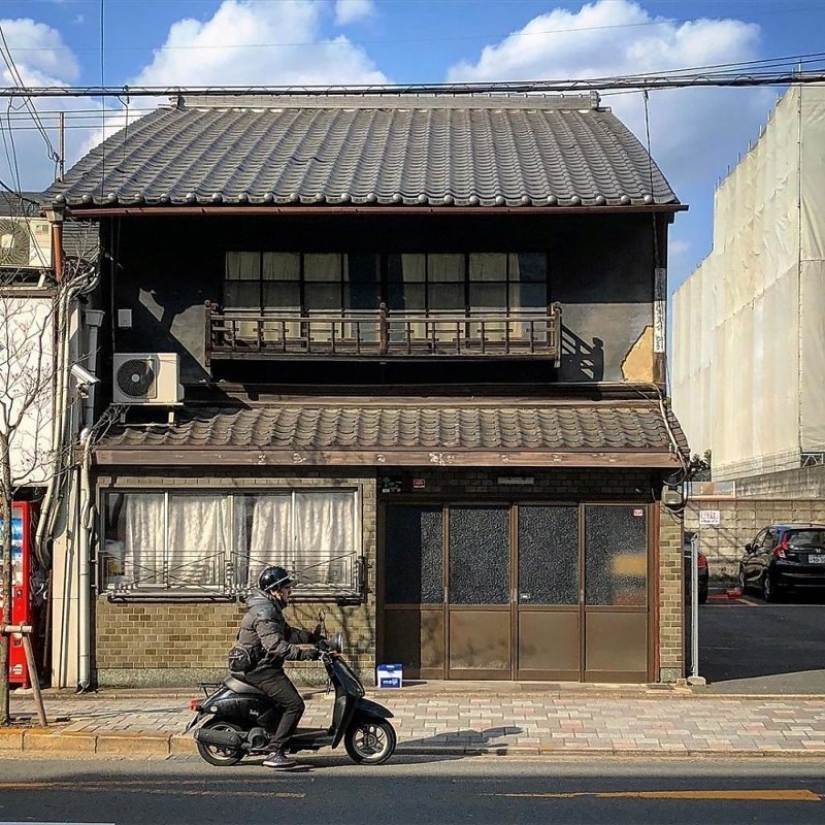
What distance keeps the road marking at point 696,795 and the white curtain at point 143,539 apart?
605 cm

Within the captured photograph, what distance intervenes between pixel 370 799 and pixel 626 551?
19.2 feet

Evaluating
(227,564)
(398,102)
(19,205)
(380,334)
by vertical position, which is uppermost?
(398,102)

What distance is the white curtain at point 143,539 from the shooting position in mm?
12977

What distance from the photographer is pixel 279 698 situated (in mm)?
9148

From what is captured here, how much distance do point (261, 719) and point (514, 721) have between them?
119 inches

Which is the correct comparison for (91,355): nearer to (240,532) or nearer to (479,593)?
(240,532)

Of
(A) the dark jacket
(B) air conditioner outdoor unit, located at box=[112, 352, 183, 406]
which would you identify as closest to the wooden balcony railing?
(B) air conditioner outdoor unit, located at box=[112, 352, 183, 406]

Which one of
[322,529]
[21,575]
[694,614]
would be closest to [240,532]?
[322,529]

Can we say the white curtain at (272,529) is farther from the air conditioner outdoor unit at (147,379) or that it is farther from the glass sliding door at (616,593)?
the glass sliding door at (616,593)

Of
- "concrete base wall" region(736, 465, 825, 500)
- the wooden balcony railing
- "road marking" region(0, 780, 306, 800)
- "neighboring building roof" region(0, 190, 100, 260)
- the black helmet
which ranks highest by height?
"neighboring building roof" region(0, 190, 100, 260)

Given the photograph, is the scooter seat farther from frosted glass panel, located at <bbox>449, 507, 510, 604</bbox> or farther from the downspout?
frosted glass panel, located at <bbox>449, 507, 510, 604</bbox>

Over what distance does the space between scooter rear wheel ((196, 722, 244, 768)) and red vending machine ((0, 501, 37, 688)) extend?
4225 mm

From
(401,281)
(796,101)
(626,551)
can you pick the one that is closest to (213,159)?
(401,281)

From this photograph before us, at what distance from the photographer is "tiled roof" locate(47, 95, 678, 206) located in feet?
44.1
